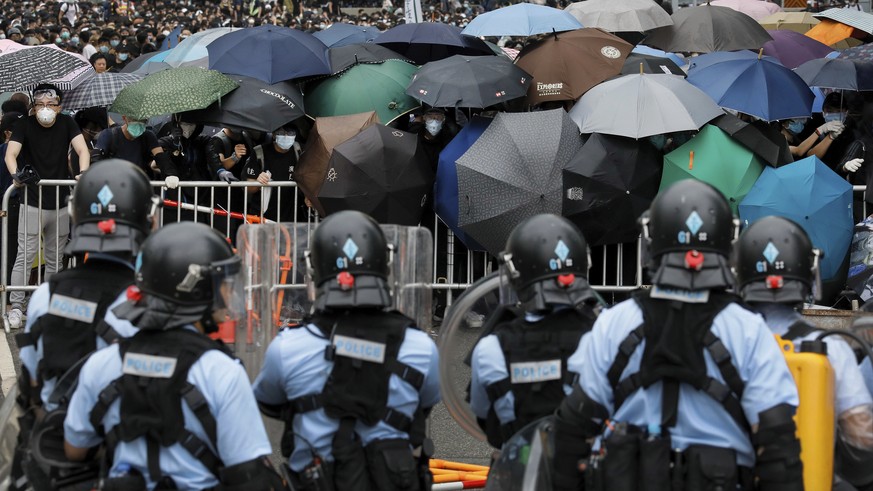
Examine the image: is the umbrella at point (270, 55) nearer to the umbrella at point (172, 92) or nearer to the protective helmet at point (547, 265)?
the umbrella at point (172, 92)

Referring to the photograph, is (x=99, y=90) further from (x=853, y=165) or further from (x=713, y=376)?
(x=713, y=376)

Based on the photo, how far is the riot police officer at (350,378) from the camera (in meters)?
5.12

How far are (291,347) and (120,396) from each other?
2.78ft

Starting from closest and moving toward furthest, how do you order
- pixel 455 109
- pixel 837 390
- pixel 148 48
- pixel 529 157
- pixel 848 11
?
pixel 837 390
pixel 529 157
pixel 455 109
pixel 848 11
pixel 148 48

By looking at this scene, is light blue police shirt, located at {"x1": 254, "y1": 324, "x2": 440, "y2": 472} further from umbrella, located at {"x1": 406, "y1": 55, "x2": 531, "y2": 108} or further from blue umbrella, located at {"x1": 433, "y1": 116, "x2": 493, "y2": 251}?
umbrella, located at {"x1": 406, "y1": 55, "x2": 531, "y2": 108}

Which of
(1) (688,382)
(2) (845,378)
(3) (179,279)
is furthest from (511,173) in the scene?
(3) (179,279)

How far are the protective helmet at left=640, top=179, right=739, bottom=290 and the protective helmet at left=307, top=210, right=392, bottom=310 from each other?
1073 millimetres

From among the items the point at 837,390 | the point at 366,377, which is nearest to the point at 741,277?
the point at 837,390

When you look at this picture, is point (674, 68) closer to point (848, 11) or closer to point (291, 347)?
point (848, 11)

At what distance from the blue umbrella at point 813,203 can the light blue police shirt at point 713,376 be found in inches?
232

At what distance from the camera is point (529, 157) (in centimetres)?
1047

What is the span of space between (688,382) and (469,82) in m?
6.47

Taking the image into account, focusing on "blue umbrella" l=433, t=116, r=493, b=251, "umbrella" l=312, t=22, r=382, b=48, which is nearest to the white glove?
"blue umbrella" l=433, t=116, r=493, b=251

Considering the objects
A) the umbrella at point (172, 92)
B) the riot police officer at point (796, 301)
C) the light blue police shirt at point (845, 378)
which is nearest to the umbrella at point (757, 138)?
the umbrella at point (172, 92)
